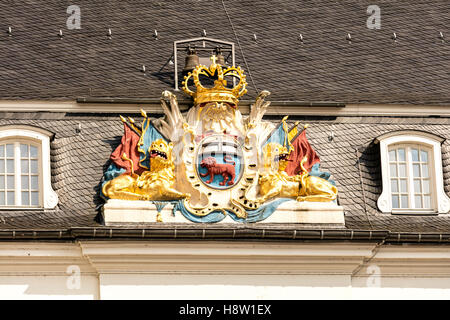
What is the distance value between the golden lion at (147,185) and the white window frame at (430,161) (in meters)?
4.41

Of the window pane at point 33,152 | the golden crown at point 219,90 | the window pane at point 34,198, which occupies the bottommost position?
the window pane at point 34,198

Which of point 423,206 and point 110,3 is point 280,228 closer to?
point 423,206

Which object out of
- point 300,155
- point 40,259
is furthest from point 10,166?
point 300,155

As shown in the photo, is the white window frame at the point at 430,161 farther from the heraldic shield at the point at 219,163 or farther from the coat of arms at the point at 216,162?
the heraldic shield at the point at 219,163

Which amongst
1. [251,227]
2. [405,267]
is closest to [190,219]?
[251,227]

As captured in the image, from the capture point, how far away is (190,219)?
124ft

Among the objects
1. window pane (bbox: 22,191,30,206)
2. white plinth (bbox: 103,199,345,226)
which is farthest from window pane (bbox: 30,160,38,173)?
white plinth (bbox: 103,199,345,226)

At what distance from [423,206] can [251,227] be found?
4024mm

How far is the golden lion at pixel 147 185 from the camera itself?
124 ft

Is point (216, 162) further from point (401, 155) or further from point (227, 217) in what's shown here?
point (401, 155)

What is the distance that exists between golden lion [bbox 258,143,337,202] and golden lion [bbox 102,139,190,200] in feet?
5.59

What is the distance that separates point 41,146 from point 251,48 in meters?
5.92

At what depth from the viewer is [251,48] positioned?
41625mm

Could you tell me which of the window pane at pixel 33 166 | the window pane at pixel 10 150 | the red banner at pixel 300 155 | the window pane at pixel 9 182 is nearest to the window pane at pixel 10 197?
the window pane at pixel 9 182
